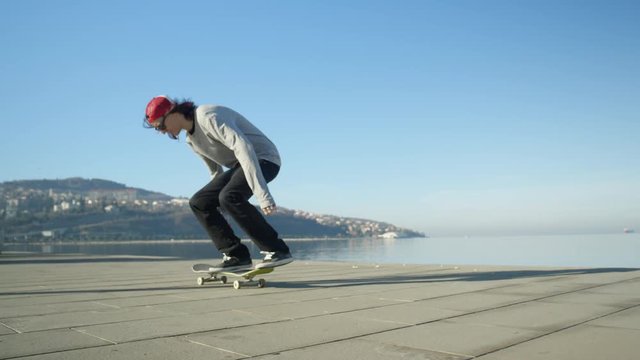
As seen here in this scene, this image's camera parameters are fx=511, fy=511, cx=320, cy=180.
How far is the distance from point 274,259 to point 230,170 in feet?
3.95

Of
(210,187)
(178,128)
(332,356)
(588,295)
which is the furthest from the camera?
(210,187)

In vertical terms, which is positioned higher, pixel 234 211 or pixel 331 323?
pixel 234 211

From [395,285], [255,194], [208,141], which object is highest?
[208,141]

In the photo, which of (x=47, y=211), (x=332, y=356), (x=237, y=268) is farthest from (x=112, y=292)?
(x=47, y=211)

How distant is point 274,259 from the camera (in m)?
5.66

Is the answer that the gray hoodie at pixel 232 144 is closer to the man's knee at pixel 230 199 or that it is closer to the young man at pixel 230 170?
the young man at pixel 230 170

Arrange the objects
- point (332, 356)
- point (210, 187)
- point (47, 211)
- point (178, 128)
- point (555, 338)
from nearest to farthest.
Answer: point (332, 356)
point (555, 338)
point (178, 128)
point (210, 187)
point (47, 211)

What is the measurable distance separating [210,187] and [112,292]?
5.17ft

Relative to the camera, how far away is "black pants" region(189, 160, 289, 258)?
5.59 m

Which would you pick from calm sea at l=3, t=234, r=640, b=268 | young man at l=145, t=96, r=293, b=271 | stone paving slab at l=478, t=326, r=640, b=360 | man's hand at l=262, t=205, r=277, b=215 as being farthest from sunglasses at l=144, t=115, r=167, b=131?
calm sea at l=3, t=234, r=640, b=268

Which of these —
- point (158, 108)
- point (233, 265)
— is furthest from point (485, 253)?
point (158, 108)

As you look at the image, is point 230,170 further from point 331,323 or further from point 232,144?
point 331,323

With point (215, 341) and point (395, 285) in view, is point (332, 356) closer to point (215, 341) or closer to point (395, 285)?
point (215, 341)

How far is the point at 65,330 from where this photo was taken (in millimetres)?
3115
